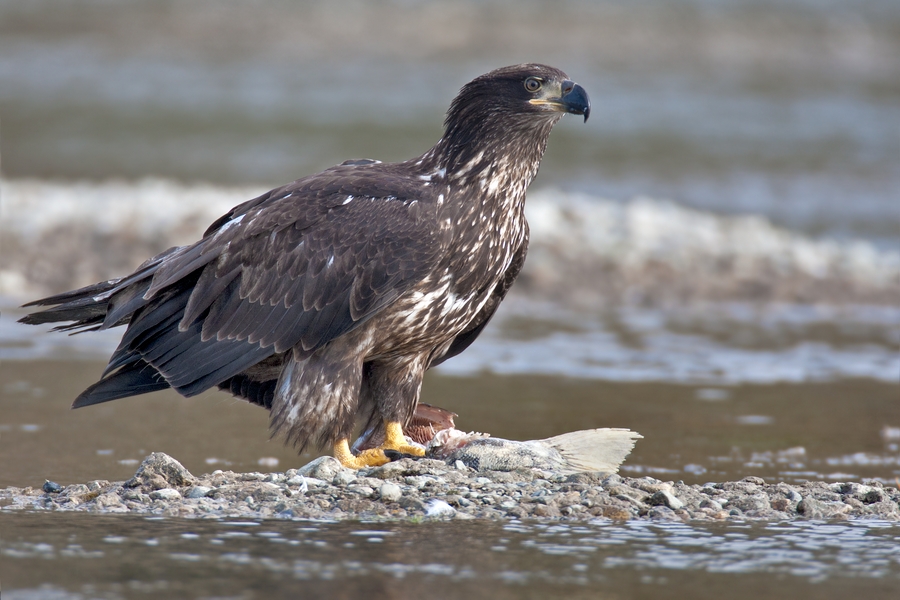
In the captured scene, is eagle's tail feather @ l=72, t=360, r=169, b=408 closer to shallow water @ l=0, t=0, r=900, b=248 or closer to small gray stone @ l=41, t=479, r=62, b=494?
small gray stone @ l=41, t=479, r=62, b=494

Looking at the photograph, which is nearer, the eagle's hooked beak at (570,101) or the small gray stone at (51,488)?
the small gray stone at (51,488)

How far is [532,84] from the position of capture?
19.3 feet

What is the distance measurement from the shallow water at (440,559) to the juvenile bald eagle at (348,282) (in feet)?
3.62

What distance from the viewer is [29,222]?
13.5m

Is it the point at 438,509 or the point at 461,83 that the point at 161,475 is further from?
the point at 461,83

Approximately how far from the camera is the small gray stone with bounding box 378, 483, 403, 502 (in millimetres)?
5070

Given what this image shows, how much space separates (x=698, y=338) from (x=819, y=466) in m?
3.89

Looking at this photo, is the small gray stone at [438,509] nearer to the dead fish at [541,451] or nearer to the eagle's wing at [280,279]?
the dead fish at [541,451]

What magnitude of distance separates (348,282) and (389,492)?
3.48ft

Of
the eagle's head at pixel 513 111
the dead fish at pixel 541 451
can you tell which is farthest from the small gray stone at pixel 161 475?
the eagle's head at pixel 513 111

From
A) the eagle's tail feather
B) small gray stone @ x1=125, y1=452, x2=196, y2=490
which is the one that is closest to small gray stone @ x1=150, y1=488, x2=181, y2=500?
small gray stone @ x1=125, y1=452, x2=196, y2=490

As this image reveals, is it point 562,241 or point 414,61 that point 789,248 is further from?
point 414,61

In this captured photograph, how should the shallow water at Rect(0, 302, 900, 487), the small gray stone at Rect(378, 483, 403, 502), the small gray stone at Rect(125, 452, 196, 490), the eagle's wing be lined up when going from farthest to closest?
1. the shallow water at Rect(0, 302, 900, 487)
2. the eagle's wing
3. the small gray stone at Rect(125, 452, 196, 490)
4. the small gray stone at Rect(378, 483, 403, 502)

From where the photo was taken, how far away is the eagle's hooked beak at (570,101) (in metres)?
5.79
